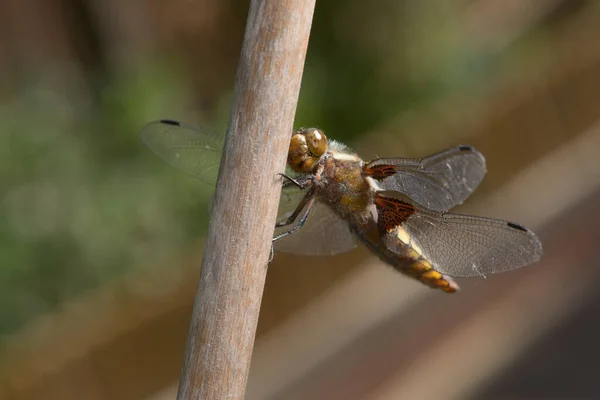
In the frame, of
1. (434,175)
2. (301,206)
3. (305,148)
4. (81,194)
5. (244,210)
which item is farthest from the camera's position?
(81,194)

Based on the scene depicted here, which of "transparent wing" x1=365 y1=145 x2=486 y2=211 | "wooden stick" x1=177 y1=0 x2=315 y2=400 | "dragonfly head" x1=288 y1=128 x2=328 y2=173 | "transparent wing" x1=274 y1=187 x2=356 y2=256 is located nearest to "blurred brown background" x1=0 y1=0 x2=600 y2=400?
"transparent wing" x1=274 y1=187 x2=356 y2=256

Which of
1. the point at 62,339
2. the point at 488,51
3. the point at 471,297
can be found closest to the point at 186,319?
the point at 62,339

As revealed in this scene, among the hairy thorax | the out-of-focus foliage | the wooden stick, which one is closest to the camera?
the wooden stick

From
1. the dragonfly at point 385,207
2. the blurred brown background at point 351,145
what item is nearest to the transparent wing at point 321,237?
the dragonfly at point 385,207

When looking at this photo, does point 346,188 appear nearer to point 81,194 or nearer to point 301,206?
point 301,206

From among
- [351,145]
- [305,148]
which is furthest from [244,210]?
[351,145]

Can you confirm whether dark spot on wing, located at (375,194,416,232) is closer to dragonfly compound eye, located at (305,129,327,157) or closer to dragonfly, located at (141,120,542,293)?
dragonfly, located at (141,120,542,293)

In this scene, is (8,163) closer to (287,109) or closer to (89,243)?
(89,243)
